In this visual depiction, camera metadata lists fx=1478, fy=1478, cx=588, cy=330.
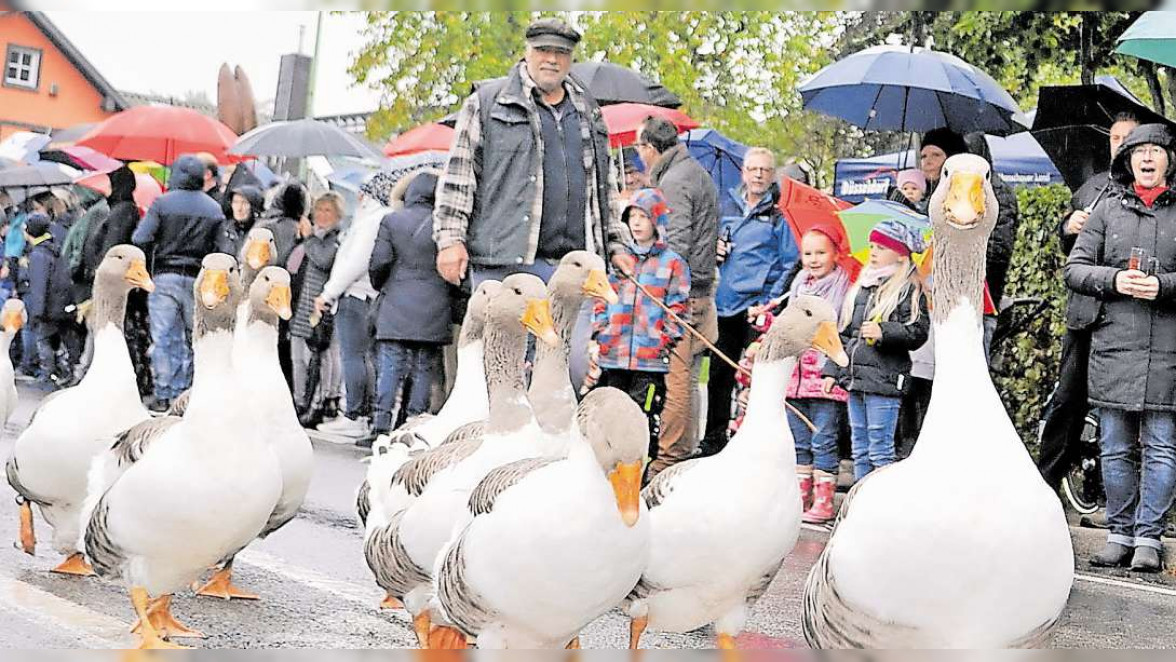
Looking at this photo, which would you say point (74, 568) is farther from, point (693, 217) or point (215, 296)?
point (693, 217)

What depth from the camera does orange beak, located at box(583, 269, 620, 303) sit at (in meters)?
5.80

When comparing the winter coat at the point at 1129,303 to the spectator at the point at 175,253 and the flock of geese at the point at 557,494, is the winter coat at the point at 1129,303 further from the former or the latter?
the spectator at the point at 175,253

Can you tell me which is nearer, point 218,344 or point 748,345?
point 218,344

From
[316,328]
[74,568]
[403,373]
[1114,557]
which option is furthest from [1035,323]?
[74,568]

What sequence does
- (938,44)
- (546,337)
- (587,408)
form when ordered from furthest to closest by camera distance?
1. (938,44)
2. (546,337)
3. (587,408)

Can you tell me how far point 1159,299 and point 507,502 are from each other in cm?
463

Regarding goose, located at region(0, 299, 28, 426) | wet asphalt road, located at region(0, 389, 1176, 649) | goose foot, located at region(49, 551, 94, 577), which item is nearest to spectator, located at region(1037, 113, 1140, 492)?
wet asphalt road, located at region(0, 389, 1176, 649)

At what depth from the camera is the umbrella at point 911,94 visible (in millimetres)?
9703

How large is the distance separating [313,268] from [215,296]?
7.25 m

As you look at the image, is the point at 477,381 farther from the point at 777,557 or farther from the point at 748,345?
the point at 748,345

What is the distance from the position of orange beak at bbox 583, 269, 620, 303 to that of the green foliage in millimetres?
5362

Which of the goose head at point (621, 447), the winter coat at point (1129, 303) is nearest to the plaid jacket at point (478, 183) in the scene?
the winter coat at point (1129, 303)

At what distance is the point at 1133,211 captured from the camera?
7.61 metres

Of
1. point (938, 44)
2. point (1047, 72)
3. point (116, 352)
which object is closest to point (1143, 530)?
point (116, 352)
